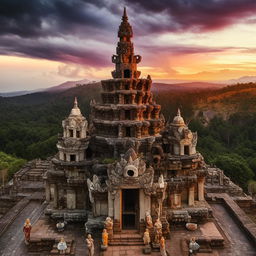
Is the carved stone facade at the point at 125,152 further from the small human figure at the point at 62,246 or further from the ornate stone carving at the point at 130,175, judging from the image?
the small human figure at the point at 62,246

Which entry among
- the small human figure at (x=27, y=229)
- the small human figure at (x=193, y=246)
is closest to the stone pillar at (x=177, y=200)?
the small human figure at (x=193, y=246)

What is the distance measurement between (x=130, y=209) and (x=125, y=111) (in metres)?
7.33

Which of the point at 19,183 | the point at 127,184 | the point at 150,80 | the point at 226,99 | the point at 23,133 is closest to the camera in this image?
the point at 127,184

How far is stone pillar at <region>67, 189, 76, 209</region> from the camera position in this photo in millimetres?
23269

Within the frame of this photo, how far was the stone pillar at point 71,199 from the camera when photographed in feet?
76.3

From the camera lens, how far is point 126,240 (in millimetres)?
19484

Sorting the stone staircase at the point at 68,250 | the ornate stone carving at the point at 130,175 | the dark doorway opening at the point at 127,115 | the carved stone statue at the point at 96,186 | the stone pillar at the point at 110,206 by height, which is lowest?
the stone staircase at the point at 68,250

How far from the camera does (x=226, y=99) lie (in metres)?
91.8

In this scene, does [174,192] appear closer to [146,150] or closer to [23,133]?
[146,150]

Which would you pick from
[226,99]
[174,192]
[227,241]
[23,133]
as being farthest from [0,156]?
[226,99]

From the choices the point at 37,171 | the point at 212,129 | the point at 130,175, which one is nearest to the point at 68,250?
the point at 130,175

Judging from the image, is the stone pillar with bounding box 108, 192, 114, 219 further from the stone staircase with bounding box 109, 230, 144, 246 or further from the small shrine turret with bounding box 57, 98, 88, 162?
the small shrine turret with bounding box 57, 98, 88, 162

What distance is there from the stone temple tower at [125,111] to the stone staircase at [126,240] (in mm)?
5834

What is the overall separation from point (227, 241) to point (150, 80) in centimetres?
1315
